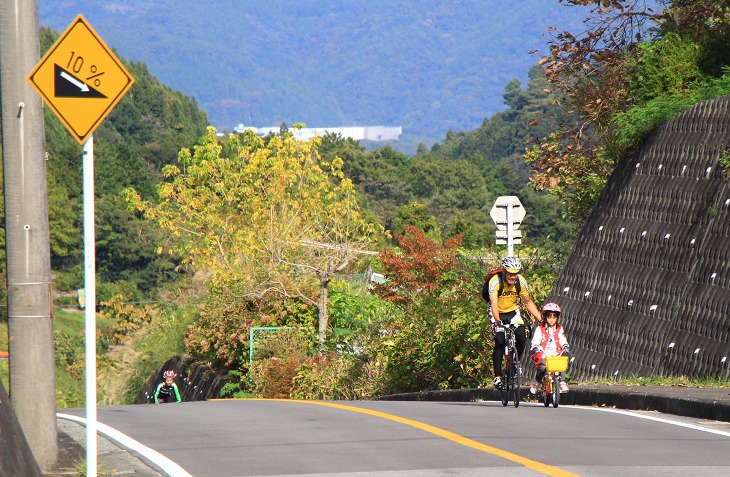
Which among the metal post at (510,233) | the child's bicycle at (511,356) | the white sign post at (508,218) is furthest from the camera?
the white sign post at (508,218)

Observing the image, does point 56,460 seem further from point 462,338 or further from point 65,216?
point 65,216

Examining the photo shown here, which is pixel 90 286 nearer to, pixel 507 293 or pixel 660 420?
pixel 660 420

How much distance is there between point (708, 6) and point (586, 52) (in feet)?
8.34

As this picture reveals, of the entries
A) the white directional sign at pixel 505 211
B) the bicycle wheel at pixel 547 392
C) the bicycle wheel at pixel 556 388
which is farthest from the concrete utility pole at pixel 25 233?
the white directional sign at pixel 505 211

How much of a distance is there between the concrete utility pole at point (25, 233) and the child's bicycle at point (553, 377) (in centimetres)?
679

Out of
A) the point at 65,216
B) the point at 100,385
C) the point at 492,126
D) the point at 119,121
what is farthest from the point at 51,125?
the point at 100,385

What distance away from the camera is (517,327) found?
48.5ft

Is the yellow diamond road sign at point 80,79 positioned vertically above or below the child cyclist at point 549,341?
above

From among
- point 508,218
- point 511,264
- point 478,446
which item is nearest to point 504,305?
point 511,264

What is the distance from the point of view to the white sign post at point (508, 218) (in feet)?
81.5

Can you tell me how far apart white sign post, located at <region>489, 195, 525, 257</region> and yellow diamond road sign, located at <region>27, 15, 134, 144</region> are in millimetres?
16630

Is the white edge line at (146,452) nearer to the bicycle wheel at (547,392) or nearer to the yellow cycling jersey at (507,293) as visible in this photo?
the yellow cycling jersey at (507,293)

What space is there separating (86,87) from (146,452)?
11.6 feet

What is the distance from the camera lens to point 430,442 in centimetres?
1071
